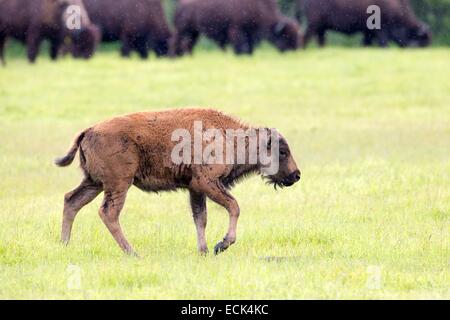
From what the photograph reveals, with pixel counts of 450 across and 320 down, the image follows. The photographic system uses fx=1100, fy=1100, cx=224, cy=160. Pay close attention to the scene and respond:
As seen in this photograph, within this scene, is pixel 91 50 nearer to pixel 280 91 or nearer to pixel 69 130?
pixel 280 91

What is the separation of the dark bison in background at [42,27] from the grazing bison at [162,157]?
840 inches

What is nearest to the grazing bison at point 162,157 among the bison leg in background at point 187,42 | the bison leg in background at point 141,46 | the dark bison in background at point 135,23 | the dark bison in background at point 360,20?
the bison leg in background at point 141,46

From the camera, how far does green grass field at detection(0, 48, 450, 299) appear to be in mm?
8258

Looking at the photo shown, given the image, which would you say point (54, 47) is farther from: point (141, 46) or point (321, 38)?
point (321, 38)

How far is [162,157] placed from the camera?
9.60 metres

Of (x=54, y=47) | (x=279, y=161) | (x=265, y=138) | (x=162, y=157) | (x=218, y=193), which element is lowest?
(x=54, y=47)

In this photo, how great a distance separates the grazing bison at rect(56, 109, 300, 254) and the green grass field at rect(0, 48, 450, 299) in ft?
1.40

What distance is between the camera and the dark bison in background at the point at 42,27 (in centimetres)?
3077

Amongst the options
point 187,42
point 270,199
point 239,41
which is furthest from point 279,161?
point 187,42

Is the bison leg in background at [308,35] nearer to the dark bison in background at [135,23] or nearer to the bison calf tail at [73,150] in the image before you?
the dark bison in background at [135,23]

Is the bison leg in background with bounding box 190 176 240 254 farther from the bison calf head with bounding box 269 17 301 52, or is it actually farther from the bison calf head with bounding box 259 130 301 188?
the bison calf head with bounding box 269 17 301 52

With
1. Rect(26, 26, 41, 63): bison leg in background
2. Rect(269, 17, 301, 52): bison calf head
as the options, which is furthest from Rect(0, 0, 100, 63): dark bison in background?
Rect(269, 17, 301, 52): bison calf head

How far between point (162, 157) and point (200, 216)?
663mm
